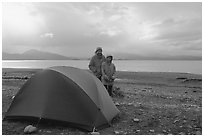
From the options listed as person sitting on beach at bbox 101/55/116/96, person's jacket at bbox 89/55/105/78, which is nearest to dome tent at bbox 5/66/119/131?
person sitting on beach at bbox 101/55/116/96

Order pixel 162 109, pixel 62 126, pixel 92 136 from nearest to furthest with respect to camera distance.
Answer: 1. pixel 92 136
2. pixel 62 126
3. pixel 162 109

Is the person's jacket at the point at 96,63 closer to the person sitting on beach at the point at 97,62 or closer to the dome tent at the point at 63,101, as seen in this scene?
the person sitting on beach at the point at 97,62

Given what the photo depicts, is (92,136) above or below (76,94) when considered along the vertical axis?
below

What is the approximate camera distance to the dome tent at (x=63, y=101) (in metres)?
6.44

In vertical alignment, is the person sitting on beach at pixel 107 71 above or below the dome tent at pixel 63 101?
above

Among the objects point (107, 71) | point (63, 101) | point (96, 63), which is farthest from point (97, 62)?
point (63, 101)

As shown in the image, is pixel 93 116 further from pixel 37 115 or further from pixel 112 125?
pixel 37 115

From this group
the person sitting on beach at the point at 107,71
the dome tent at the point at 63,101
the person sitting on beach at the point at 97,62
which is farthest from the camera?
the person sitting on beach at the point at 97,62

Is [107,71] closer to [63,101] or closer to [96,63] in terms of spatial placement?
[96,63]

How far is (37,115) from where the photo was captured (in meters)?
6.50

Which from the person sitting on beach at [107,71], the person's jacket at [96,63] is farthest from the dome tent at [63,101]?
the person's jacket at [96,63]

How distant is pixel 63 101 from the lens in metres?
6.59

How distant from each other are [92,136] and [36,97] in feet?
6.95

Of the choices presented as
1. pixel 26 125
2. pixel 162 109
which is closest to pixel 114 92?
pixel 162 109
